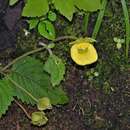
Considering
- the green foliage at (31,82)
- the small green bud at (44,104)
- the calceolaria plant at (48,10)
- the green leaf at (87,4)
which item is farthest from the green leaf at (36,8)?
the small green bud at (44,104)

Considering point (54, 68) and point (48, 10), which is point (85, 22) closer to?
point (48, 10)

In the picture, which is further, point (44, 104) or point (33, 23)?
point (33, 23)

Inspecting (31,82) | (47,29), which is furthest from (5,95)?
(47,29)

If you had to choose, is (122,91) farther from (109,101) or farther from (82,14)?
(82,14)

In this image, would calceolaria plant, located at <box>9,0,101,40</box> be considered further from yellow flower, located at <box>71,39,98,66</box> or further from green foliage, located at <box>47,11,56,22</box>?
yellow flower, located at <box>71,39,98,66</box>

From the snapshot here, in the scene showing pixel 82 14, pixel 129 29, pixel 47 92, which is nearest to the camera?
pixel 47 92

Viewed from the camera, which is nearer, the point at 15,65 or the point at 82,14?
the point at 15,65

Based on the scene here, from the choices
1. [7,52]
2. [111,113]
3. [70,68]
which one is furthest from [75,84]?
[7,52]
